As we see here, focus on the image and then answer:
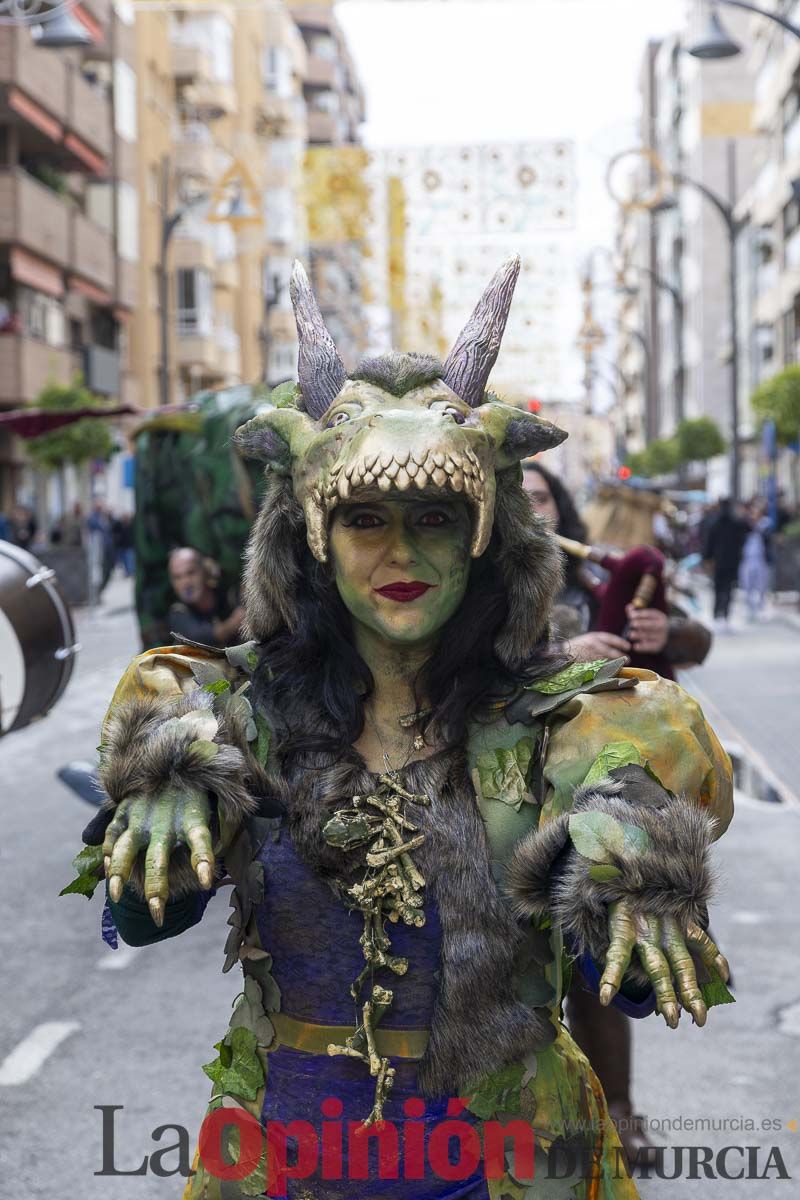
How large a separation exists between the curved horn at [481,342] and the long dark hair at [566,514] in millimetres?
2619

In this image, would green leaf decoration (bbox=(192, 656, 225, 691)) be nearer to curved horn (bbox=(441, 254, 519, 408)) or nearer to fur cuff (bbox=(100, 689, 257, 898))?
fur cuff (bbox=(100, 689, 257, 898))

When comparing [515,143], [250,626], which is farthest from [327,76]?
[250,626]

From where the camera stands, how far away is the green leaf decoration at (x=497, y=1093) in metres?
2.34

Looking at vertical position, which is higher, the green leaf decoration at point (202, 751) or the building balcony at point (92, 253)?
the building balcony at point (92, 253)

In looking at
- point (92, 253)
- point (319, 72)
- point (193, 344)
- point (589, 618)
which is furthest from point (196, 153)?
point (589, 618)

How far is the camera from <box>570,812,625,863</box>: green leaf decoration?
2.05 m

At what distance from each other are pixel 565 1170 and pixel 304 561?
98cm

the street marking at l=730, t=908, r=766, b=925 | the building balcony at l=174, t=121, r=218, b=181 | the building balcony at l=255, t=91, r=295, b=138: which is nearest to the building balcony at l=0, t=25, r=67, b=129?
Result: the building balcony at l=174, t=121, r=218, b=181

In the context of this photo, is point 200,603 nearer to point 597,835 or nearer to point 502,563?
point 502,563

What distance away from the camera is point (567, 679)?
2402mm

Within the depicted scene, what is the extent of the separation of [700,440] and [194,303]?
16961mm

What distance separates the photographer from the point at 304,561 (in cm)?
253

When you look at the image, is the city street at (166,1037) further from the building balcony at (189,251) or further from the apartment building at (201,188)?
the building balcony at (189,251)

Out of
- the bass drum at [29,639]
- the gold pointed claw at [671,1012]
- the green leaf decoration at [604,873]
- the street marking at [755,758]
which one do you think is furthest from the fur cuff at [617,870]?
the street marking at [755,758]
